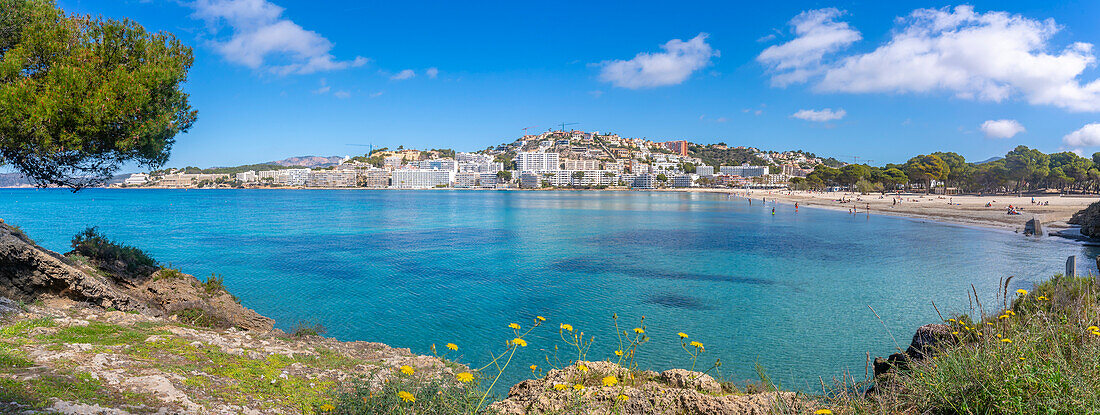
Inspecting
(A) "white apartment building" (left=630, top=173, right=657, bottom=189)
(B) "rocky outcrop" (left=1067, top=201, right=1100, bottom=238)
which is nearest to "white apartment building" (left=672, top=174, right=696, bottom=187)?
(A) "white apartment building" (left=630, top=173, right=657, bottom=189)

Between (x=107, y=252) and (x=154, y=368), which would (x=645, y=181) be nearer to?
(x=107, y=252)

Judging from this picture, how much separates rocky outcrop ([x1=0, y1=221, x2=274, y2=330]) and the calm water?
1869 mm

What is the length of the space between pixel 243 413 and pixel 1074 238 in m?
37.5

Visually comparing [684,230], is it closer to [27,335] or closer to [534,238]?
[534,238]

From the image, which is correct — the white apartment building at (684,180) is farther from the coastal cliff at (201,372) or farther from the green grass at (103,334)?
the green grass at (103,334)

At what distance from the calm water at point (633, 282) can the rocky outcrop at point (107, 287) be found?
1.87 meters

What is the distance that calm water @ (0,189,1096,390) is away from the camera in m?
10.2

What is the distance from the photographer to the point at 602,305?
13.2 meters

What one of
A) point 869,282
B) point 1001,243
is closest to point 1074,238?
point 1001,243

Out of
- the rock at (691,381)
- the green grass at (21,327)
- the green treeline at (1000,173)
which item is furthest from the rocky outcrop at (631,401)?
the green treeline at (1000,173)

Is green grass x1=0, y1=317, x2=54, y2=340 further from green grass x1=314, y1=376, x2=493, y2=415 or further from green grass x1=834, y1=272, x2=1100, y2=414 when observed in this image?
green grass x1=834, y1=272, x2=1100, y2=414

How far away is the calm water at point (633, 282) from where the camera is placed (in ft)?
33.5

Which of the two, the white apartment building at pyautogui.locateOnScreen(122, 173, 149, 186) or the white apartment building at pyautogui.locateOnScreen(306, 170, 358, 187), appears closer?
the white apartment building at pyautogui.locateOnScreen(122, 173, 149, 186)

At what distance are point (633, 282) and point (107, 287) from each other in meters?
13.0
